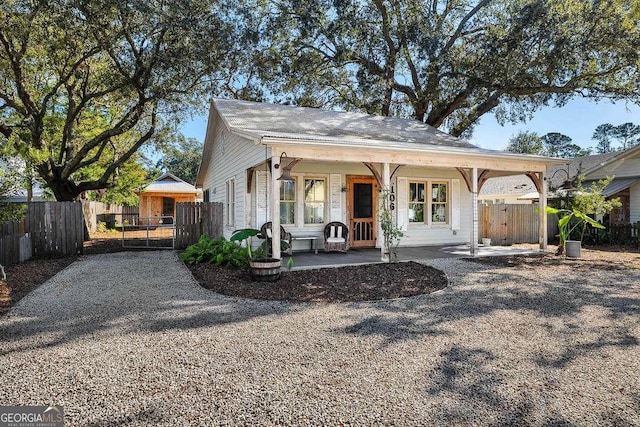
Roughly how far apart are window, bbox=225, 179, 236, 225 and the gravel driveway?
546 cm

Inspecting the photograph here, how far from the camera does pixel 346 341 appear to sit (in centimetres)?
393

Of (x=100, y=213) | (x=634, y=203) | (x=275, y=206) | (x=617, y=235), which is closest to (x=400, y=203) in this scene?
(x=275, y=206)

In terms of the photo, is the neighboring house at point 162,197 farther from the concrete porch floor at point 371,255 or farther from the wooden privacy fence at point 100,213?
the concrete porch floor at point 371,255

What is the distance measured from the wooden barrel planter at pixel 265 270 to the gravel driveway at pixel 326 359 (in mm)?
1044

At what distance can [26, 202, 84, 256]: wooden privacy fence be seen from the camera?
10086 mm

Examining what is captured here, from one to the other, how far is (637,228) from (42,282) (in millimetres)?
17640

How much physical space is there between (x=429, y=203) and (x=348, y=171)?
119 inches

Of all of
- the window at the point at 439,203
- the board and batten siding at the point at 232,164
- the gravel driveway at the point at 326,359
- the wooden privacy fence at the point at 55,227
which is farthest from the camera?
the window at the point at 439,203

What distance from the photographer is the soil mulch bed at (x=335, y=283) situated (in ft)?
19.4

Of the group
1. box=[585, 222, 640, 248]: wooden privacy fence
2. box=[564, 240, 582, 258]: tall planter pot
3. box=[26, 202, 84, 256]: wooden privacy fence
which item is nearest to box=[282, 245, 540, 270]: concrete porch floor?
box=[564, 240, 582, 258]: tall planter pot

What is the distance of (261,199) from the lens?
978 cm

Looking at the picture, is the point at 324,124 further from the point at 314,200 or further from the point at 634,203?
the point at 634,203

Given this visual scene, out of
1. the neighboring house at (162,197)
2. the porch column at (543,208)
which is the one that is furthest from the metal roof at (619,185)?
the neighboring house at (162,197)

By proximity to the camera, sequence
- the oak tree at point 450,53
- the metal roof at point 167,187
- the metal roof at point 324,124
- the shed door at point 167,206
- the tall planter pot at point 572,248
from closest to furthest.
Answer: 1. the metal roof at point 324,124
2. the tall planter pot at point 572,248
3. the oak tree at point 450,53
4. the metal roof at point 167,187
5. the shed door at point 167,206
